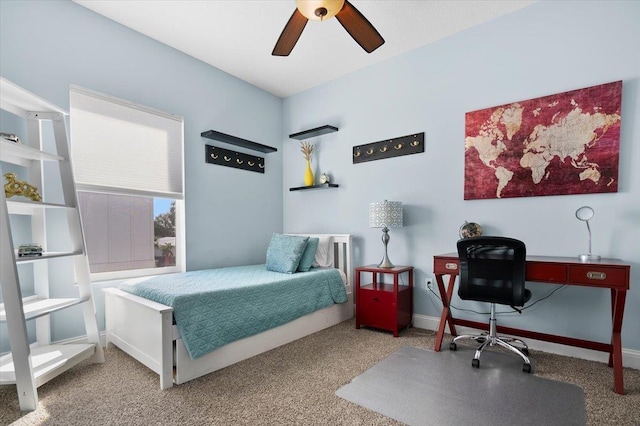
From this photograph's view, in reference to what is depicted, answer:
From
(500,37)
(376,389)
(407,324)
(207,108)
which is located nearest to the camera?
(376,389)

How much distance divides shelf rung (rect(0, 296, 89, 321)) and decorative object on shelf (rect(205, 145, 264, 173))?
1920 mm

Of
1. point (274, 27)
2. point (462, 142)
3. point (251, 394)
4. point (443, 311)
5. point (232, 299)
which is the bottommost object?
point (251, 394)

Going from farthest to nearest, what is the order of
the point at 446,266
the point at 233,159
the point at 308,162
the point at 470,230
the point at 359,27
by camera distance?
the point at 308,162
the point at 233,159
the point at 470,230
the point at 446,266
the point at 359,27

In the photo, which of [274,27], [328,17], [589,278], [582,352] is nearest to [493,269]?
[589,278]

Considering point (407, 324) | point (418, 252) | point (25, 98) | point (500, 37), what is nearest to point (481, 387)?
point (407, 324)

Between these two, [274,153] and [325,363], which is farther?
[274,153]

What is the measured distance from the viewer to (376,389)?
1.96 meters

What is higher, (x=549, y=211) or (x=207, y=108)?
(x=207, y=108)

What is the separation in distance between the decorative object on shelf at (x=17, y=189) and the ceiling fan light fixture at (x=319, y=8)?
2.07 m

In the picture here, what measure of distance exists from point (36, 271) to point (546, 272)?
3.67 meters

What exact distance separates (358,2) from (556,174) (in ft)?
6.98

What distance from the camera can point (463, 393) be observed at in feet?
6.25

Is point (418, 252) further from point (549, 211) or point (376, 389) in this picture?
point (376, 389)

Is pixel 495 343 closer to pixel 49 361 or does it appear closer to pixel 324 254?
A: pixel 324 254
